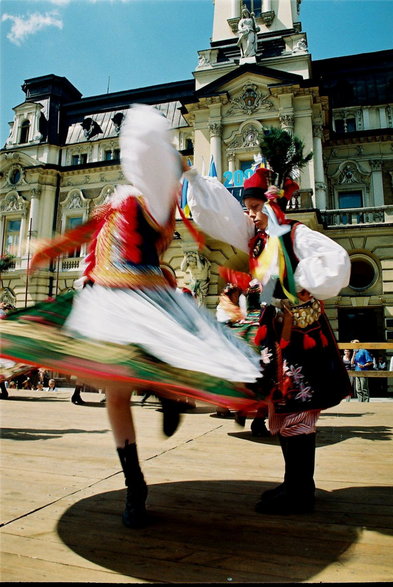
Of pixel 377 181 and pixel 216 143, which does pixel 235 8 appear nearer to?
pixel 216 143

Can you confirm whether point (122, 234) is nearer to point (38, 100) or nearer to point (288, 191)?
point (288, 191)

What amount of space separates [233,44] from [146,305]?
21.8m

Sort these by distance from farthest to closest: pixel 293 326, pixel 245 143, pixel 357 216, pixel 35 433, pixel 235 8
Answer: pixel 235 8 → pixel 245 143 → pixel 357 216 → pixel 35 433 → pixel 293 326

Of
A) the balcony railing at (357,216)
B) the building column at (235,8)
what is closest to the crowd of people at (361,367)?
the balcony railing at (357,216)

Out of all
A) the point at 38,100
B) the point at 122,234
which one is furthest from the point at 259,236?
the point at 38,100

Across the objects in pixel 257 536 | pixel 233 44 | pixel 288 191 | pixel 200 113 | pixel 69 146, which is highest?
pixel 233 44

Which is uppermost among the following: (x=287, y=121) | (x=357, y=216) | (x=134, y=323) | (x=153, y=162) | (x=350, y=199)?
(x=287, y=121)

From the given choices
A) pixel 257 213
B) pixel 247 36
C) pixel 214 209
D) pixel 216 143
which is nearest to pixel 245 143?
pixel 216 143

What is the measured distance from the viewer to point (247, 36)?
18484 millimetres

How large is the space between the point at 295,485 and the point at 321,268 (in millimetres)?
1017

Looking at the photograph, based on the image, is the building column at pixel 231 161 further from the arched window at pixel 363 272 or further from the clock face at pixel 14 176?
the clock face at pixel 14 176

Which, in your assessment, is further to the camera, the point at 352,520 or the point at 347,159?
the point at 347,159

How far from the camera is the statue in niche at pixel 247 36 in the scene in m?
18.5

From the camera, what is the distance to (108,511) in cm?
188
